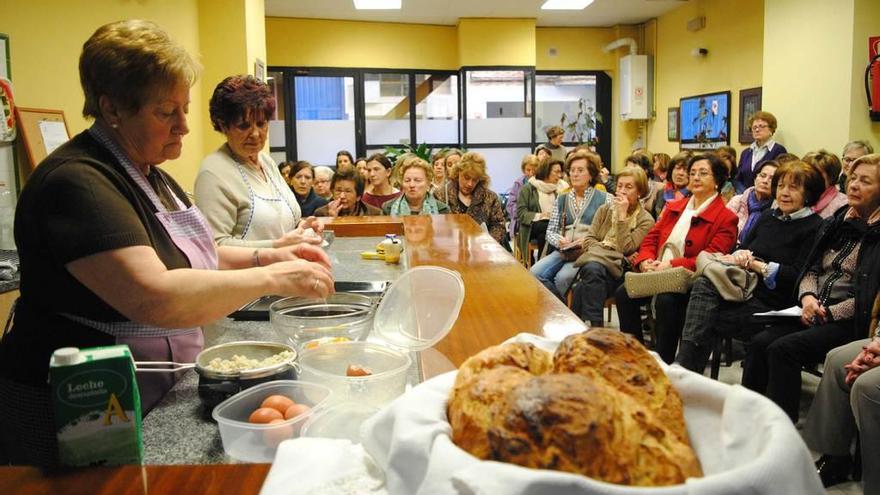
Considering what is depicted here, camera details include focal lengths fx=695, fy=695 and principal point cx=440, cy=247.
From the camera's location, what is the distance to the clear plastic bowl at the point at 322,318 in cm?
147

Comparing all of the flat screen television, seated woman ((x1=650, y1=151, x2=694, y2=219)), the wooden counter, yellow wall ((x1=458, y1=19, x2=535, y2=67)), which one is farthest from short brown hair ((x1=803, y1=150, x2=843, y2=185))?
yellow wall ((x1=458, y1=19, x2=535, y2=67))

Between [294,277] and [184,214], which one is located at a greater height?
[184,214]

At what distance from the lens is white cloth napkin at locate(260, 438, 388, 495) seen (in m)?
0.83

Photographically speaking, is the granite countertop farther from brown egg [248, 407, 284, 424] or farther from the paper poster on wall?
the paper poster on wall

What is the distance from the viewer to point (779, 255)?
374 centimetres

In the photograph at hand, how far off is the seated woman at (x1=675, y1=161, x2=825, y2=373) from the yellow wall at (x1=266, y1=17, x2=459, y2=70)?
782 cm

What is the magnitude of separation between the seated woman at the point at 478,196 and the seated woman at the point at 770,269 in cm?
227

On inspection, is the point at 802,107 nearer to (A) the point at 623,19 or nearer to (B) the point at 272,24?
(A) the point at 623,19

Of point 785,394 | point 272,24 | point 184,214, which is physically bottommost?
point 785,394

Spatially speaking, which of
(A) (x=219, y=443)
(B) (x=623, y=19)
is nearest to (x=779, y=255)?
(A) (x=219, y=443)

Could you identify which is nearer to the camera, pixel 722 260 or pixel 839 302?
pixel 839 302

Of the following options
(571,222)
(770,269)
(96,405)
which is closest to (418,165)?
(571,222)

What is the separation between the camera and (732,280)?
3707 mm

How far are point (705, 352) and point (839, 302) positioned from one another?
79cm
